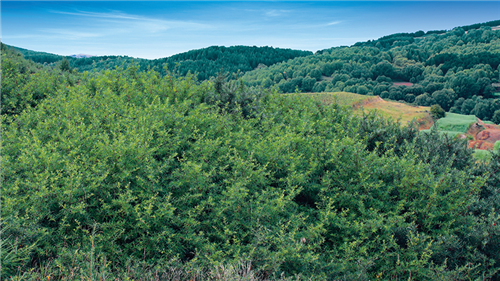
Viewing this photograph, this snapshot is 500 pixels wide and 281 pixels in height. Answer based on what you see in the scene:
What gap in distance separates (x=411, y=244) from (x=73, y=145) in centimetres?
610

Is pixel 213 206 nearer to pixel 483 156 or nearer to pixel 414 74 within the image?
pixel 483 156

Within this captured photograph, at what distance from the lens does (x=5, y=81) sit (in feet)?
28.7

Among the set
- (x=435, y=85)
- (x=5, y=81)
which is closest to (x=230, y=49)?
(x=435, y=85)

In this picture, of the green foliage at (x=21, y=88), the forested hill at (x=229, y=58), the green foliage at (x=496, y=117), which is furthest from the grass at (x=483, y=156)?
the green foliage at (x=496, y=117)

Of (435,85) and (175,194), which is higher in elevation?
(175,194)

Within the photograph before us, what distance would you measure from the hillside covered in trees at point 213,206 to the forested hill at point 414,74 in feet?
206

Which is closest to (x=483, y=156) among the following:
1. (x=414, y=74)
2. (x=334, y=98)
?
(x=334, y=98)

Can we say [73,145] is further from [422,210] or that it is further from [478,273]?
[478,273]

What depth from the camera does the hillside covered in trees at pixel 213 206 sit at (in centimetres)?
398

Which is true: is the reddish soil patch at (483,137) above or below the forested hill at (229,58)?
below

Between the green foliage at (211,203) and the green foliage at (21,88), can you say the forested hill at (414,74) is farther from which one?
the green foliage at (211,203)

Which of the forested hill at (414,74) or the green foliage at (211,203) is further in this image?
the forested hill at (414,74)

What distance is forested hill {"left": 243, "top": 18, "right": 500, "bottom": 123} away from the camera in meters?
71.9

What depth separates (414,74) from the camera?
89.8m
